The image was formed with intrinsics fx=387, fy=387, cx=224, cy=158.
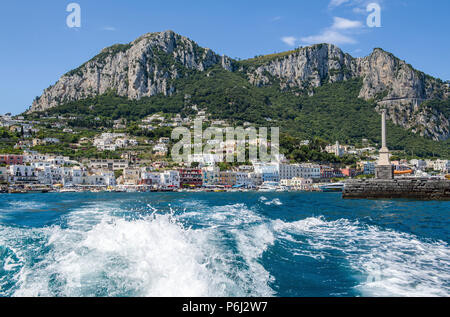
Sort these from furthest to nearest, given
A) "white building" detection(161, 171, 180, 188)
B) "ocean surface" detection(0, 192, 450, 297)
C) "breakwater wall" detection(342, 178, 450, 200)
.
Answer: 1. "white building" detection(161, 171, 180, 188)
2. "breakwater wall" detection(342, 178, 450, 200)
3. "ocean surface" detection(0, 192, 450, 297)

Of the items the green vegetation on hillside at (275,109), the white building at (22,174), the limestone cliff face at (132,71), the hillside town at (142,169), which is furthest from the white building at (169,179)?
the limestone cliff face at (132,71)

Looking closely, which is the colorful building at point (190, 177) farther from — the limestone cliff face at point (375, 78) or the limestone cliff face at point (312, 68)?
the limestone cliff face at point (312, 68)

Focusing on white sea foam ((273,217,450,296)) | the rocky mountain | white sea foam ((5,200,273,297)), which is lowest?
white sea foam ((273,217,450,296))

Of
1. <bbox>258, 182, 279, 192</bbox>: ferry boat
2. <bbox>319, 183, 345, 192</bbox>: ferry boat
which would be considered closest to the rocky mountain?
<bbox>319, 183, 345, 192</bbox>: ferry boat

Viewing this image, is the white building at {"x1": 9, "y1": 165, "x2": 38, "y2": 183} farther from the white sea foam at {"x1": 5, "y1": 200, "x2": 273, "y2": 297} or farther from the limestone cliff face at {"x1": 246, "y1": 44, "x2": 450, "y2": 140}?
the limestone cliff face at {"x1": 246, "y1": 44, "x2": 450, "y2": 140}

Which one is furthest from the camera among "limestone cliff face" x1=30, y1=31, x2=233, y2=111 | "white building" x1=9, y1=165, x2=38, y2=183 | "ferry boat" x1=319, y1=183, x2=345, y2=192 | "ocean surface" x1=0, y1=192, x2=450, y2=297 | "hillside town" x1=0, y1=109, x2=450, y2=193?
"limestone cliff face" x1=30, y1=31, x2=233, y2=111

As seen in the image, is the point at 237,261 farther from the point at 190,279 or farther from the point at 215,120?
the point at 215,120

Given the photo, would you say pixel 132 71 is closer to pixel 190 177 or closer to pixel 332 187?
pixel 190 177

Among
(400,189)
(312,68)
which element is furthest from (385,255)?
(312,68)
